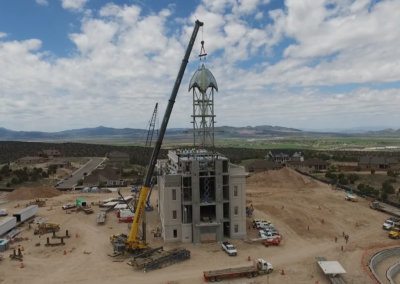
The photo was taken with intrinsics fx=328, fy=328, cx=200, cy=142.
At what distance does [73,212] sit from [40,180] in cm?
3531

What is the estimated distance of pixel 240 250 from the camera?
36.3 meters

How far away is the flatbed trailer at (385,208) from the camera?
5029 centimetres

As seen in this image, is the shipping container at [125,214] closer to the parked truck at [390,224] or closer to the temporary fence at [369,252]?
the temporary fence at [369,252]

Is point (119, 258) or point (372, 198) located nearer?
point (119, 258)

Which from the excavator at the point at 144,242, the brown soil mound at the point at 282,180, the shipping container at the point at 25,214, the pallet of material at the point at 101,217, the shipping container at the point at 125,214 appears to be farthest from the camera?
the brown soil mound at the point at 282,180

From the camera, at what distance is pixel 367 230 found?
143 ft

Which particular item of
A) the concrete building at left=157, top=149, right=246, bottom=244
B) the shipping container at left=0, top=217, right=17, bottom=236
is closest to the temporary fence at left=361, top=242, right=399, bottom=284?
the concrete building at left=157, top=149, right=246, bottom=244

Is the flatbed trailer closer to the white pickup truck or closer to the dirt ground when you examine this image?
the dirt ground

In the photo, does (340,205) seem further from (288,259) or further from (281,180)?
(288,259)

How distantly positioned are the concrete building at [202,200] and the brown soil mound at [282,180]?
38153 millimetres

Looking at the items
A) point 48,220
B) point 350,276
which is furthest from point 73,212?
point 350,276

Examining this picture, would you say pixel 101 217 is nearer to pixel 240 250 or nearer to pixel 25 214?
pixel 25 214

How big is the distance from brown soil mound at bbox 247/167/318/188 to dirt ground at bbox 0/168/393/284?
15.3 metres

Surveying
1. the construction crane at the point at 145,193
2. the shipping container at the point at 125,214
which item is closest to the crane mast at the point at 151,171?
the construction crane at the point at 145,193
